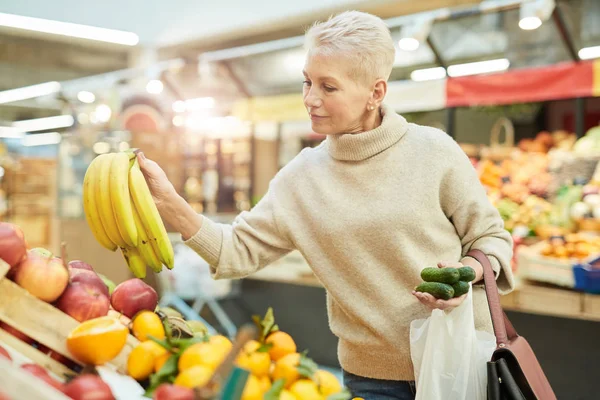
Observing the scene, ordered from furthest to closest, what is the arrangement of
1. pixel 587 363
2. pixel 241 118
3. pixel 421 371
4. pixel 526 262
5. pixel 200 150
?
pixel 200 150 < pixel 241 118 < pixel 526 262 < pixel 587 363 < pixel 421 371

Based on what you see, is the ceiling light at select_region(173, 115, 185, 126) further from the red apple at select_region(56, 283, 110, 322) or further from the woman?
the red apple at select_region(56, 283, 110, 322)

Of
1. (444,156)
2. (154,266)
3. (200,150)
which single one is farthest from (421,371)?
(200,150)

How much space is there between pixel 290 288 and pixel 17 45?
8.46 meters

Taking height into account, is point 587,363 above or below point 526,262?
below

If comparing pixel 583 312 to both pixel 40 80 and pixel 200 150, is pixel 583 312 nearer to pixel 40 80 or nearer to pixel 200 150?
pixel 200 150

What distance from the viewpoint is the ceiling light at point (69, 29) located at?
29.6 ft

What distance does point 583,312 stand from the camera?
11.7ft

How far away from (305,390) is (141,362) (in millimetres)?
332

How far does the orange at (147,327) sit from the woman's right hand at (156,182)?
0.30m

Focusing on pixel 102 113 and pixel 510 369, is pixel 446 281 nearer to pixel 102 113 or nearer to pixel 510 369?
pixel 510 369

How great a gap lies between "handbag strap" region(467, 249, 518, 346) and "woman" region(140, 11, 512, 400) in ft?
0.10

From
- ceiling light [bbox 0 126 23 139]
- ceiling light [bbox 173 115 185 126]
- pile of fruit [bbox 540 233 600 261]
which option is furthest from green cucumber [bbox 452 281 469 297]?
ceiling light [bbox 0 126 23 139]

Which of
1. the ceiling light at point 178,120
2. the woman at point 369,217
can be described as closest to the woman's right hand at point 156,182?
the woman at point 369,217

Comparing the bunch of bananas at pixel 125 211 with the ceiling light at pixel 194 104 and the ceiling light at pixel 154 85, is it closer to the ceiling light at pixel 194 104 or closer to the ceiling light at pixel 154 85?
the ceiling light at pixel 154 85
